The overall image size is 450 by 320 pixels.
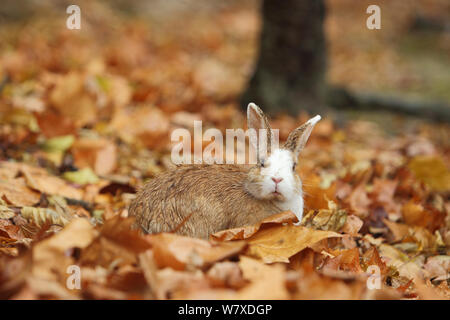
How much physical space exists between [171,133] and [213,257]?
2.83 metres

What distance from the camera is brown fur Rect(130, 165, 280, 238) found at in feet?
8.73

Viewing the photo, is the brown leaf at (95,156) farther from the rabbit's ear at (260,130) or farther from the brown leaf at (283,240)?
the brown leaf at (283,240)

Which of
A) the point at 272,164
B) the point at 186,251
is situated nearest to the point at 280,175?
the point at 272,164

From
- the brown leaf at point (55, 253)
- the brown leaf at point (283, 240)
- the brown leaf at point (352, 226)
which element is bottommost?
the brown leaf at point (352, 226)

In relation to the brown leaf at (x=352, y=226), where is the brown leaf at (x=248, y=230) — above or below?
above

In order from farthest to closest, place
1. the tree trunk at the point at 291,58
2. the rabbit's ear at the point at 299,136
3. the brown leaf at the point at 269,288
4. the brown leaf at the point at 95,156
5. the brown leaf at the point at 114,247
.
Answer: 1. the tree trunk at the point at 291,58
2. the brown leaf at the point at 95,156
3. the rabbit's ear at the point at 299,136
4. the brown leaf at the point at 114,247
5. the brown leaf at the point at 269,288

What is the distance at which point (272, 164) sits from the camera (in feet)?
9.30

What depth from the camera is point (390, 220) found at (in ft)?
12.0

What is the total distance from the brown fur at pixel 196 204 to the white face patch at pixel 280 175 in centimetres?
12

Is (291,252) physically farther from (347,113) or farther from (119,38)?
(119,38)

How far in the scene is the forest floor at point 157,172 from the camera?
1.96 m

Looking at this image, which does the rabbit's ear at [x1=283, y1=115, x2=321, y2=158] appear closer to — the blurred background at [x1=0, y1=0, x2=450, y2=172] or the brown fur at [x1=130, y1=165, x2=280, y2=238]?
the brown fur at [x1=130, y1=165, x2=280, y2=238]

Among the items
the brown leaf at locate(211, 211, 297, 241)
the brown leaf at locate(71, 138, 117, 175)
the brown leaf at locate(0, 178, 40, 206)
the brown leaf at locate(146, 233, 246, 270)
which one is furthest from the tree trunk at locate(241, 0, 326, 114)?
the brown leaf at locate(146, 233, 246, 270)

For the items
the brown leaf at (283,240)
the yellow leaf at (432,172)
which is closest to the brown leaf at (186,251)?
the brown leaf at (283,240)
